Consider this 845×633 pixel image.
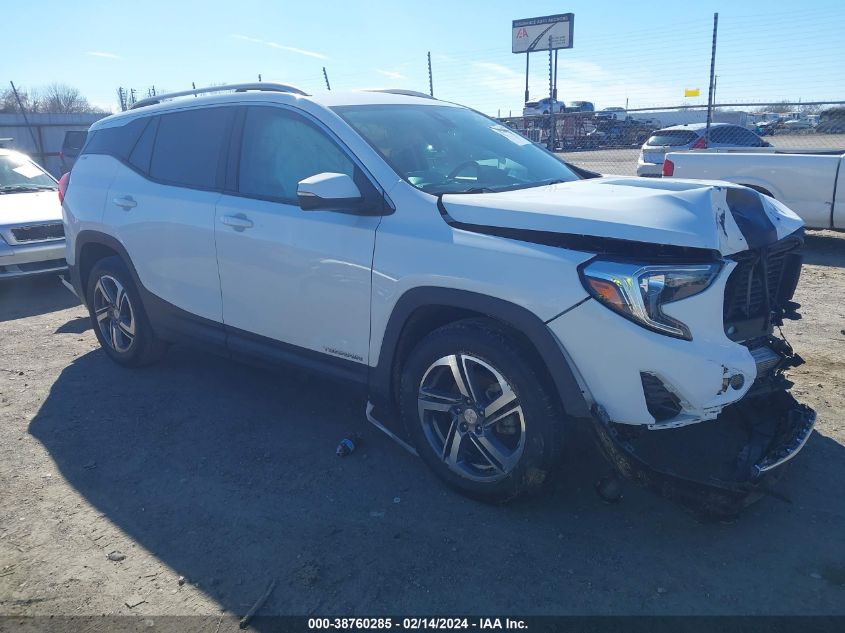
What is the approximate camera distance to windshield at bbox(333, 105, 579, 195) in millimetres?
3701

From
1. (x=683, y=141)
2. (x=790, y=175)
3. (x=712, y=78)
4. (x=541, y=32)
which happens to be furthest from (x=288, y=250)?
(x=541, y=32)

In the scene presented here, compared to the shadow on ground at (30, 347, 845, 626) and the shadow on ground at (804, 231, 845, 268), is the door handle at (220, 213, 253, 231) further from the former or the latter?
the shadow on ground at (804, 231, 845, 268)

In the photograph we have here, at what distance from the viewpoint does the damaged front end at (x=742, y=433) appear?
2816 millimetres

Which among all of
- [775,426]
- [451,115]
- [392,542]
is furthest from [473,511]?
[451,115]

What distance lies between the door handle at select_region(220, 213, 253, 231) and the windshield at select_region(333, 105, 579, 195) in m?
0.81

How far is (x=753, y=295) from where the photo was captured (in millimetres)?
3227

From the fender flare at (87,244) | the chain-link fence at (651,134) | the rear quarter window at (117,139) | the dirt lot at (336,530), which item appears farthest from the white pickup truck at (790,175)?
the fender flare at (87,244)

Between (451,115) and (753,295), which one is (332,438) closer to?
(451,115)

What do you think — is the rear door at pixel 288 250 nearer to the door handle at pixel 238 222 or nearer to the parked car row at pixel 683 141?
the door handle at pixel 238 222

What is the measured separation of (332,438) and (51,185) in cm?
725

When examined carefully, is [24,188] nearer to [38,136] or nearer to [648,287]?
[648,287]

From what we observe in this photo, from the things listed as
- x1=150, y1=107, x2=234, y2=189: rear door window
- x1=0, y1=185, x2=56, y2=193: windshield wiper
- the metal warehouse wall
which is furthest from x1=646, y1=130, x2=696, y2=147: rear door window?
the metal warehouse wall

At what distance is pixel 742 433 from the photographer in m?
3.42

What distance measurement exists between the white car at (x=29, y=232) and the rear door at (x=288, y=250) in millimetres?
4878
